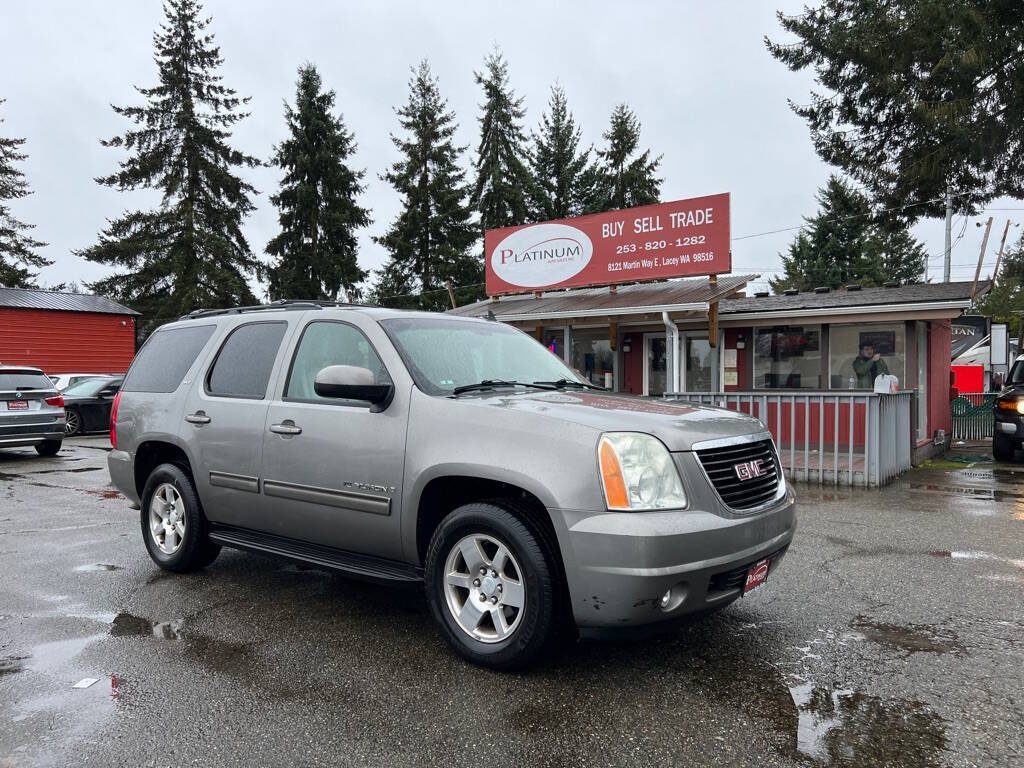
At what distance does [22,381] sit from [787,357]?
47.2 feet

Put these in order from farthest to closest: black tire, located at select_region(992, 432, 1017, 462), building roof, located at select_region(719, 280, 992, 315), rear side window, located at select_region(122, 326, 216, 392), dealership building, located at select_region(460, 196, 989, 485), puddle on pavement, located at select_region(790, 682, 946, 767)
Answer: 1. building roof, located at select_region(719, 280, 992, 315)
2. dealership building, located at select_region(460, 196, 989, 485)
3. black tire, located at select_region(992, 432, 1017, 462)
4. rear side window, located at select_region(122, 326, 216, 392)
5. puddle on pavement, located at select_region(790, 682, 946, 767)

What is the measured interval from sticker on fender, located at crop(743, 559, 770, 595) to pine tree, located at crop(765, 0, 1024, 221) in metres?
16.1

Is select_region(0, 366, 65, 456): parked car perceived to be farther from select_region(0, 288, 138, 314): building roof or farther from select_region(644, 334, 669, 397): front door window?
select_region(0, 288, 138, 314): building roof

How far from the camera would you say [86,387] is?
1731 centimetres

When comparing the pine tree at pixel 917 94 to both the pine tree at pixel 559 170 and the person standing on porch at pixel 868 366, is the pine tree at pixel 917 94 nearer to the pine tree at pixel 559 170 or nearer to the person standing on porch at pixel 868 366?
the person standing on porch at pixel 868 366

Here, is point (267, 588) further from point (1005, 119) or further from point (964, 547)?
point (1005, 119)

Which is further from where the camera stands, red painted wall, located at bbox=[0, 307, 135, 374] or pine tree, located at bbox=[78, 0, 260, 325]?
pine tree, located at bbox=[78, 0, 260, 325]

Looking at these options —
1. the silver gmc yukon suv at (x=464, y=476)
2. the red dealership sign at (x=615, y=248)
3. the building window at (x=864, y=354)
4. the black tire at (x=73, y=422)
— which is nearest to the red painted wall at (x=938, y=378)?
the building window at (x=864, y=354)

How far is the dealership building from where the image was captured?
12788 millimetres

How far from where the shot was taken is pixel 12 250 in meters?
42.6

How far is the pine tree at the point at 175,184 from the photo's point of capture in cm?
3650

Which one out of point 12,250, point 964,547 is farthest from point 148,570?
point 12,250

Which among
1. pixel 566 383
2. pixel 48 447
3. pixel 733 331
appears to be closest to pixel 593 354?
pixel 733 331

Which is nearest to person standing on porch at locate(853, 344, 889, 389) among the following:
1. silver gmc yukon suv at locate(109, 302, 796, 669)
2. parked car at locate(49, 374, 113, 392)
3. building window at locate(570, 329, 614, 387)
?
building window at locate(570, 329, 614, 387)
